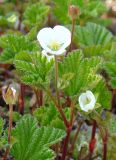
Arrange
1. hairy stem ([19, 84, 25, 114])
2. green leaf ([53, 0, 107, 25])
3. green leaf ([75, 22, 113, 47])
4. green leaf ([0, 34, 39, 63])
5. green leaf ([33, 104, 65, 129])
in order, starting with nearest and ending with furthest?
green leaf ([33, 104, 65, 129]) < green leaf ([0, 34, 39, 63]) < hairy stem ([19, 84, 25, 114]) < green leaf ([75, 22, 113, 47]) < green leaf ([53, 0, 107, 25])

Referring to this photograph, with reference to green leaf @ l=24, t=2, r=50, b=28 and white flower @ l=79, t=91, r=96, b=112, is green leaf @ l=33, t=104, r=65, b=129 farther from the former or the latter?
green leaf @ l=24, t=2, r=50, b=28

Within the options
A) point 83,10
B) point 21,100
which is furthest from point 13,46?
point 83,10

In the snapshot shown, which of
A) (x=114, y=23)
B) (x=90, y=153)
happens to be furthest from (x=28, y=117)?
(x=114, y=23)

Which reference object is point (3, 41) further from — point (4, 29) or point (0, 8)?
point (0, 8)

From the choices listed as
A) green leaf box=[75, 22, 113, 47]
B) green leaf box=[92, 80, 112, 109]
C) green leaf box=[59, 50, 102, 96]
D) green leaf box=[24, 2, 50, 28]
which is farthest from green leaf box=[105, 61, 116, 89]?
green leaf box=[24, 2, 50, 28]

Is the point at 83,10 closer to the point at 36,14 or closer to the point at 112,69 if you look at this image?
the point at 36,14

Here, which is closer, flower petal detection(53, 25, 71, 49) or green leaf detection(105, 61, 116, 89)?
flower petal detection(53, 25, 71, 49)

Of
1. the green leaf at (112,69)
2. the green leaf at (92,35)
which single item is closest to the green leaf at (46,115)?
the green leaf at (112,69)

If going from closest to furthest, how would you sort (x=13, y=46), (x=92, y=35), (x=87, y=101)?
(x=87, y=101) < (x=13, y=46) < (x=92, y=35)
